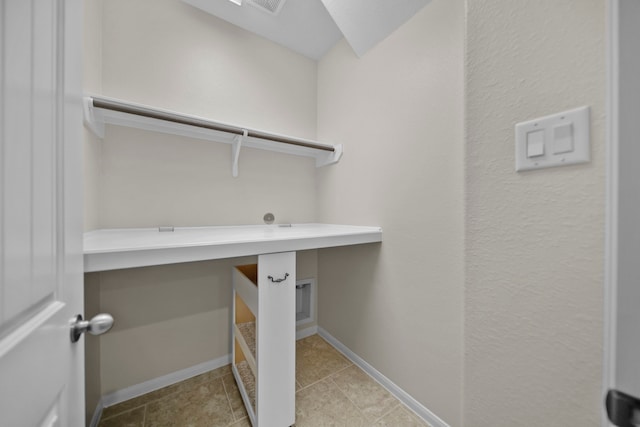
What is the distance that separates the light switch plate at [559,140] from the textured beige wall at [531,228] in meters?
0.01

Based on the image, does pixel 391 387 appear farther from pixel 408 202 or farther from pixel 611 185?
pixel 611 185

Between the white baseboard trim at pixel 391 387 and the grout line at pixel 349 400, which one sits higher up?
the white baseboard trim at pixel 391 387

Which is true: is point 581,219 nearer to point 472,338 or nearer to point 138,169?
point 472,338

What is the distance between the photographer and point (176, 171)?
4.56 ft

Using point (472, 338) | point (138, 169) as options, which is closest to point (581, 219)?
point (472, 338)

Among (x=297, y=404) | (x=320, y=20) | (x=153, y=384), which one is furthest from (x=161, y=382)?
(x=320, y=20)

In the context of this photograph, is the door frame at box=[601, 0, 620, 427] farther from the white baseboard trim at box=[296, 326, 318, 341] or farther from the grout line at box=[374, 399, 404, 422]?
the white baseboard trim at box=[296, 326, 318, 341]

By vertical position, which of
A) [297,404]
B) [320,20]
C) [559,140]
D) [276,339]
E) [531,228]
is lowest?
[297,404]

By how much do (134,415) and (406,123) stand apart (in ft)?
6.73

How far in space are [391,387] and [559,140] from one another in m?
1.41

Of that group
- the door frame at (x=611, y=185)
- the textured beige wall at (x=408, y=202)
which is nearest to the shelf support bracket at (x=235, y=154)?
the textured beige wall at (x=408, y=202)

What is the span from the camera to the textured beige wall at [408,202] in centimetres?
102

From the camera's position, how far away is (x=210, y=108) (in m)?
1.50

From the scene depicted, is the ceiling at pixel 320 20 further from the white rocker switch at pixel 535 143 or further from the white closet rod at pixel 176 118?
the white rocker switch at pixel 535 143
